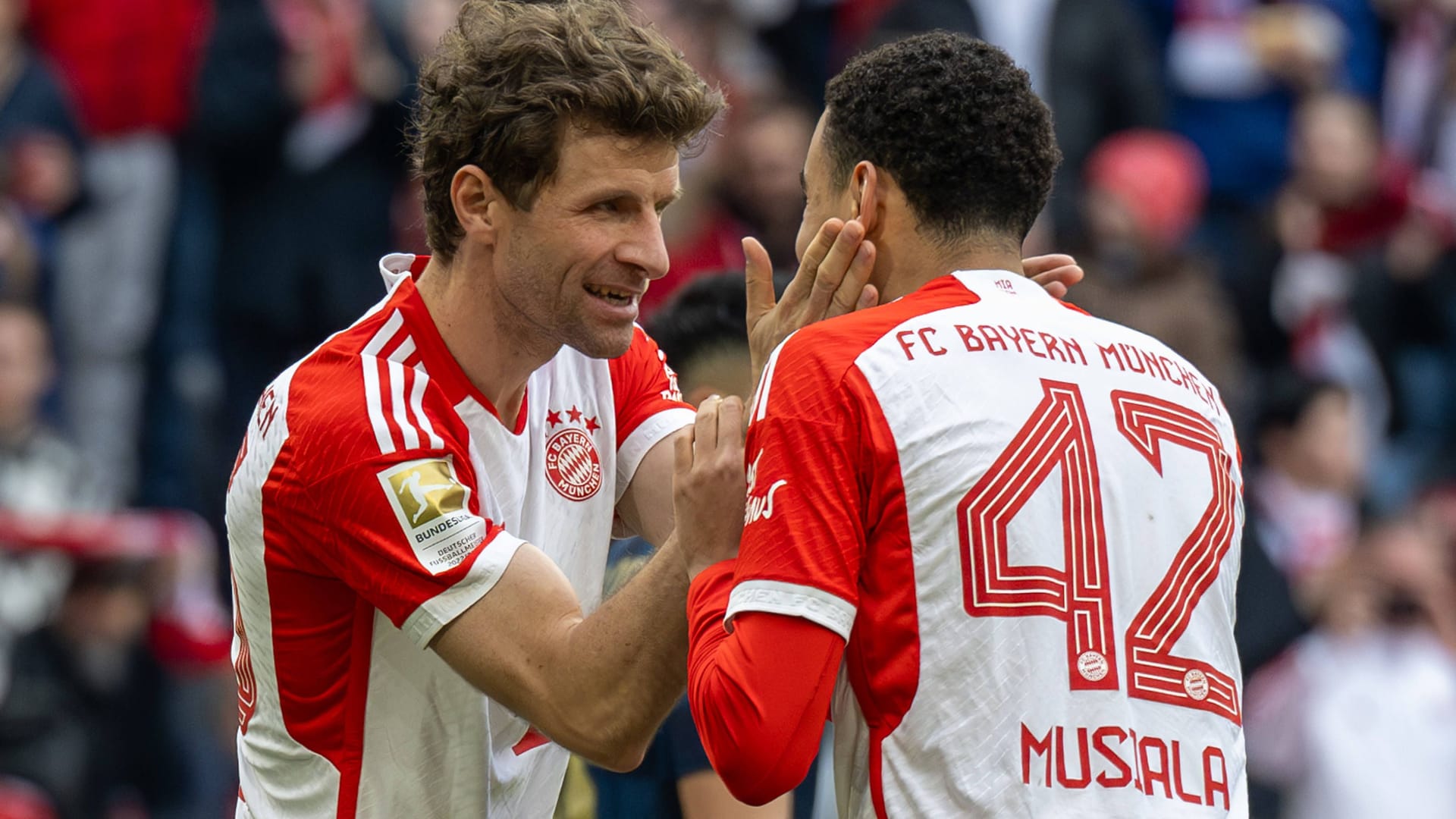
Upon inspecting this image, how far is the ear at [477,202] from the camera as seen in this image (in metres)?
3.92

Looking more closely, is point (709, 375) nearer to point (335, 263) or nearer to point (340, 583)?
point (340, 583)

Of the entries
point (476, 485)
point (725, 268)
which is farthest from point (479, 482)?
point (725, 268)

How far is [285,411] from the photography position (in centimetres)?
381

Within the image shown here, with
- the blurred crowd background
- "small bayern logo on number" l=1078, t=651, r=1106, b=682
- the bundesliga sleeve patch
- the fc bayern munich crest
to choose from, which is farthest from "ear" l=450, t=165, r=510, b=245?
the blurred crowd background

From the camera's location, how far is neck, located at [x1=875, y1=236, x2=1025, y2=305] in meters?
3.44

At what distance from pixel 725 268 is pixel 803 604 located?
4407 mm

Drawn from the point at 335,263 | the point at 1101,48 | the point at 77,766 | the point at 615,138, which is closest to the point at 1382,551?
the point at 1101,48

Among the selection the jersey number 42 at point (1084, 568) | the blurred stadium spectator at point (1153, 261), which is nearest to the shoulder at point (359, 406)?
the jersey number 42 at point (1084, 568)

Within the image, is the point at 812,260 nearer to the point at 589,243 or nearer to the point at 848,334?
the point at 848,334

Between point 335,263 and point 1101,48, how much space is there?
155 inches

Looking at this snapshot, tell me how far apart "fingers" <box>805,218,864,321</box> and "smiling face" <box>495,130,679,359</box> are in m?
0.48

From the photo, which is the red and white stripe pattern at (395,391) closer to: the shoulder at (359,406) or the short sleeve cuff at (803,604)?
the shoulder at (359,406)

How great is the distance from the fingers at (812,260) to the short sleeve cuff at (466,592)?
0.69m

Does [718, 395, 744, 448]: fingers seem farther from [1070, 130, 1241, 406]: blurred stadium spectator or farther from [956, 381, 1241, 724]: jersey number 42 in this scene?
[1070, 130, 1241, 406]: blurred stadium spectator
